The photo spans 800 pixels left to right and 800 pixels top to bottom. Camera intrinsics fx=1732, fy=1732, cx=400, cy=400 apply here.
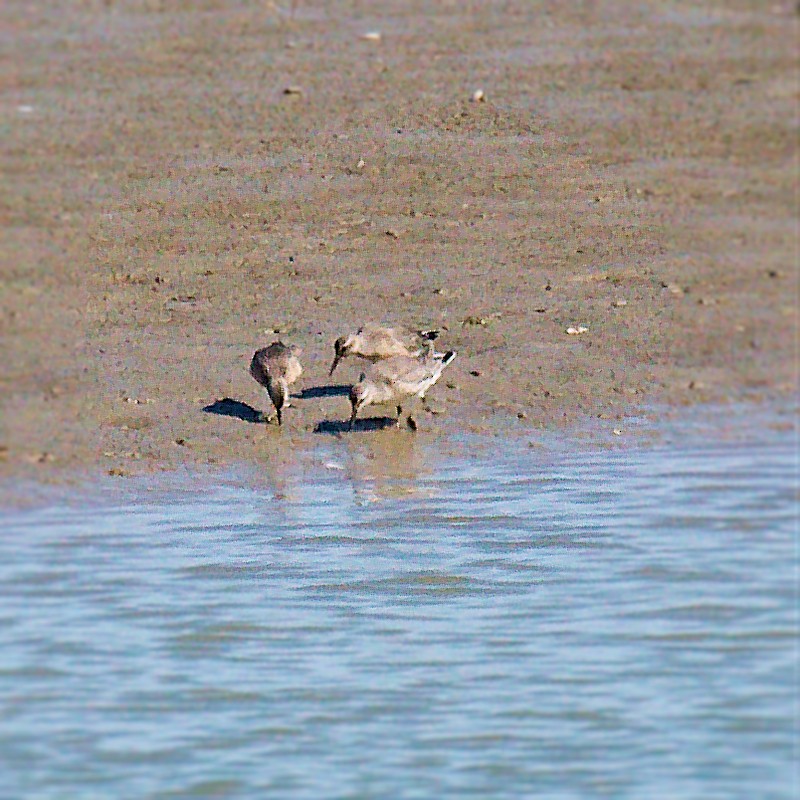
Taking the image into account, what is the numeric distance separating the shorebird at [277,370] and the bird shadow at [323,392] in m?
0.27

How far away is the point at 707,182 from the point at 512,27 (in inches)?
137

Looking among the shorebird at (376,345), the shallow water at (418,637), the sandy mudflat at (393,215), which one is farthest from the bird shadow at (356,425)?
the shallow water at (418,637)

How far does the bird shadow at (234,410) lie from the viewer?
8.08m

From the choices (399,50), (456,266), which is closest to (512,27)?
(399,50)

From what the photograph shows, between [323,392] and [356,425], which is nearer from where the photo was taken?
[356,425]

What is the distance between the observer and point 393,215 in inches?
397

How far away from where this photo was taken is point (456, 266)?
9.59 m

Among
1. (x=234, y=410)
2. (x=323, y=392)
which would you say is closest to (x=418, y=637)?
→ (x=234, y=410)

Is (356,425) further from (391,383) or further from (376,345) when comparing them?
(376,345)

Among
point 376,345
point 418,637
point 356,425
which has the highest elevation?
point 376,345

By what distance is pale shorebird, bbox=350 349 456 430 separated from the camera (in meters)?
7.89

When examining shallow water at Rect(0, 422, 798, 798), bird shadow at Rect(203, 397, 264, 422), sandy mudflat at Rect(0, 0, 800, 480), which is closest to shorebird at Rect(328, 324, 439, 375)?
sandy mudflat at Rect(0, 0, 800, 480)

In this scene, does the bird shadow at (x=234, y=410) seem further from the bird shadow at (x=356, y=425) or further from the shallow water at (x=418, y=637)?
the shallow water at (x=418, y=637)

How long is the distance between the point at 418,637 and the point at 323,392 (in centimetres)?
320
